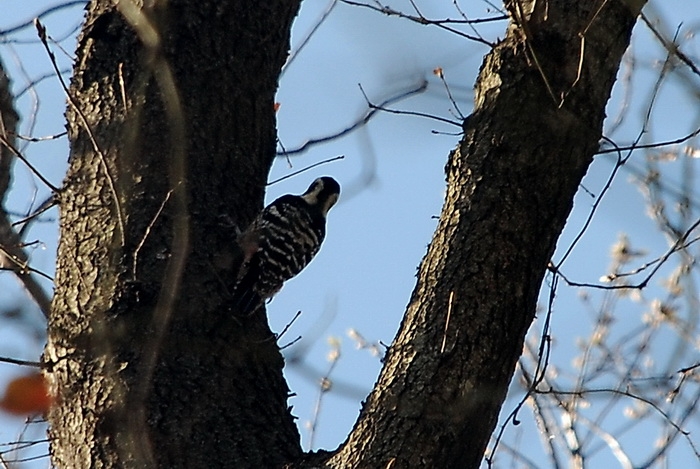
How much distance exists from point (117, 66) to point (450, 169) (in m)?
1.40

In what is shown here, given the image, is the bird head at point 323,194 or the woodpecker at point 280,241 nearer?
the woodpecker at point 280,241

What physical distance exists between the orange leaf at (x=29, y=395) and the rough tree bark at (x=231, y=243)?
0.06 meters

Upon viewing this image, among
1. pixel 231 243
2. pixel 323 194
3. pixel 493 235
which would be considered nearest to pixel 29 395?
pixel 231 243

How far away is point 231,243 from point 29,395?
867 millimetres

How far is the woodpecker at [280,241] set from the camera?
3.83 meters

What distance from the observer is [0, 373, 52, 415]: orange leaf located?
10.3ft

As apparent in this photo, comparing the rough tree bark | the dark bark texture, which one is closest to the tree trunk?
the rough tree bark

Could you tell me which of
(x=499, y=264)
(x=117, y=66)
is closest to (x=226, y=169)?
(x=117, y=66)

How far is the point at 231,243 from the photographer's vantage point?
3646 mm

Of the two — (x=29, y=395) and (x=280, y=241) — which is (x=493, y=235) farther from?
(x=280, y=241)

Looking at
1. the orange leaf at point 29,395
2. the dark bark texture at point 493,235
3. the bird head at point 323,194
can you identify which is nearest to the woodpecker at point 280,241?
the bird head at point 323,194

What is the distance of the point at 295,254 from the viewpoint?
527 cm

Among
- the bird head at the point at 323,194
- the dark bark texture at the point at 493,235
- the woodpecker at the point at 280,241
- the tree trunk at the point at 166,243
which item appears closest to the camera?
the dark bark texture at the point at 493,235

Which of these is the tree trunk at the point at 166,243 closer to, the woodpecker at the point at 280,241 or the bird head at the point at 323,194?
the woodpecker at the point at 280,241
